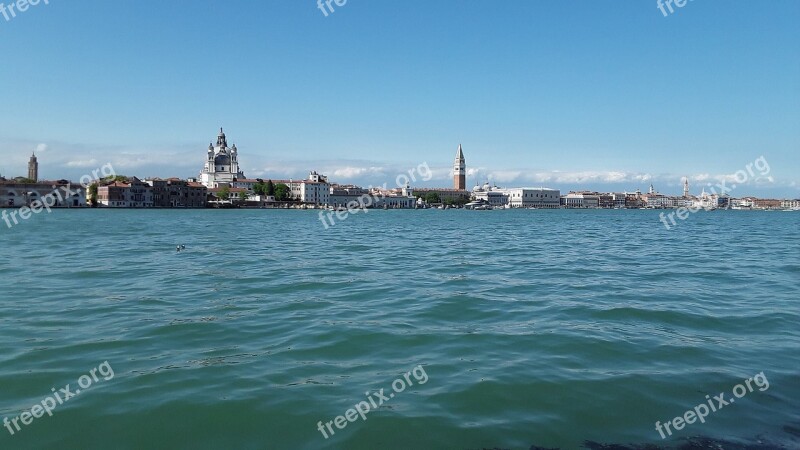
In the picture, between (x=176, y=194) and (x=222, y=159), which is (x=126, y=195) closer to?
(x=176, y=194)

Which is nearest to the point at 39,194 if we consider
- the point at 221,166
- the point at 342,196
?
the point at 221,166

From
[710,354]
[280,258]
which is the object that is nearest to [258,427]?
[710,354]

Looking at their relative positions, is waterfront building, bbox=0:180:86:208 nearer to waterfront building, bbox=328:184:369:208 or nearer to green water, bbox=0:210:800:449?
waterfront building, bbox=328:184:369:208

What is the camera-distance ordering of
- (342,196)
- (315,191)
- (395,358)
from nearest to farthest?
(395,358), (315,191), (342,196)

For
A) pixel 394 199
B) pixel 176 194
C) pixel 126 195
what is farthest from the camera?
pixel 394 199

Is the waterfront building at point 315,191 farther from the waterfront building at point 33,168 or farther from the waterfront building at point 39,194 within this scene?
the waterfront building at point 33,168

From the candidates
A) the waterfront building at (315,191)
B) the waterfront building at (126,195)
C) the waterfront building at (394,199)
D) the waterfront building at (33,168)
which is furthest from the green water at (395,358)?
the waterfront building at (33,168)
